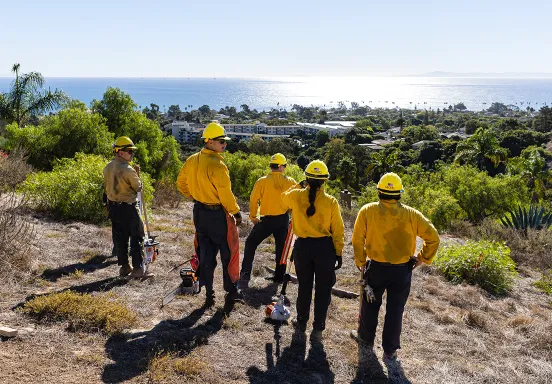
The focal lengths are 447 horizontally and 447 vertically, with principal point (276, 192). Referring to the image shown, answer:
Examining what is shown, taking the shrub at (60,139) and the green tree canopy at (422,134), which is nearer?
the shrub at (60,139)

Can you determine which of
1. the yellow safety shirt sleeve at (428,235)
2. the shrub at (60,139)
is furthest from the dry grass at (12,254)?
the shrub at (60,139)

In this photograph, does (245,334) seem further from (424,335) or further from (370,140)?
(370,140)

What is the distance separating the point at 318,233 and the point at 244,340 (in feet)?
4.53

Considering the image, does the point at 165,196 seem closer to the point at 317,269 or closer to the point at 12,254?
the point at 12,254

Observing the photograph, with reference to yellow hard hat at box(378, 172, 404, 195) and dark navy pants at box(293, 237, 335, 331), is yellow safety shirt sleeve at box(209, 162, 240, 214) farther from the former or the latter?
yellow hard hat at box(378, 172, 404, 195)

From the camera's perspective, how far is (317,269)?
4.69 meters

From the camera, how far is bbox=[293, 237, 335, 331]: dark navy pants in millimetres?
4629

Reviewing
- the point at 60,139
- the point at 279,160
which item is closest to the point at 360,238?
the point at 279,160

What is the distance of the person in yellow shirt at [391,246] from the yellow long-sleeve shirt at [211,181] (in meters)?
1.48

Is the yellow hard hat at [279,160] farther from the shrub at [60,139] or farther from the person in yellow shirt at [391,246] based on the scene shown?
the shrub at [60,139]

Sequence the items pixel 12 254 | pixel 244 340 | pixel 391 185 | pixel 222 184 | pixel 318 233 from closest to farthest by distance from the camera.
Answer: pixel 391 185, pixel 318 233, pixel 244 340, pixel 222 184, pixel 12 254

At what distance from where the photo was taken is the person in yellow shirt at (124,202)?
607 cm

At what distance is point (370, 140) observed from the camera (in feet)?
299

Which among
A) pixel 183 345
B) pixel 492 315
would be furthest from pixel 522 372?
pixel 183 345
